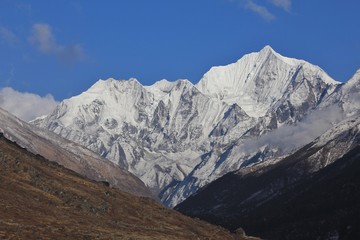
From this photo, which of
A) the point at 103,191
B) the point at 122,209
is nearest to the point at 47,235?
the point at 122,209

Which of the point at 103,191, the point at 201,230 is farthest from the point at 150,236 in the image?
the point at 103,191

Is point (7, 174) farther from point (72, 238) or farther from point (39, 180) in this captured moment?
point (72, 238)

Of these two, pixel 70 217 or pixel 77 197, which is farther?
pixel 77 197

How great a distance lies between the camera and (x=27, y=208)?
11338 centimetres

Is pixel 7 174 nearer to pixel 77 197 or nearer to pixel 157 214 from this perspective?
pixel 77 197

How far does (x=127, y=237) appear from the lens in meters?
108

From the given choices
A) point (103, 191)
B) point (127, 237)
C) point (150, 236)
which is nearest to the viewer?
point (127, 237)

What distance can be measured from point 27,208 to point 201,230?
52.6m

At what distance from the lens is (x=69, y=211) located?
125812 mm

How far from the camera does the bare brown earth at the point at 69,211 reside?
10125 centimetres

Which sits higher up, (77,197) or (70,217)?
(77,197)

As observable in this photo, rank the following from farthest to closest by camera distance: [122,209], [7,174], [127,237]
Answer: [122,209], [7,174], [127,237]

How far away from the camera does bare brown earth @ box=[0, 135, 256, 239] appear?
101 metres

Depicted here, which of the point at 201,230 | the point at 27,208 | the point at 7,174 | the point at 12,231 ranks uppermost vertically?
the point at 201,230
